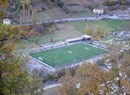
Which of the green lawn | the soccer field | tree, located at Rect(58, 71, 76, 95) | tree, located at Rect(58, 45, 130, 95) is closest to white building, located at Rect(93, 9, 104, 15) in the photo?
the green lawn

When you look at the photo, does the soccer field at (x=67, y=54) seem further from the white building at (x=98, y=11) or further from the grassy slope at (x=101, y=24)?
the white building at (x=98, y=11)

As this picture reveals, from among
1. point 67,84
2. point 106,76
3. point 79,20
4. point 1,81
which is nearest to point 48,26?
point 79,20

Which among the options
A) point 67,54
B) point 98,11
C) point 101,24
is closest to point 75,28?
Answer: point 101,24

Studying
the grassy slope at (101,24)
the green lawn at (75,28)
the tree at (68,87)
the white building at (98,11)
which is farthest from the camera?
the white building at (98,11)

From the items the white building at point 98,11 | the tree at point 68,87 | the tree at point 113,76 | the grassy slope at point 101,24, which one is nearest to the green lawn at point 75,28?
the grassy slope at point 101,24

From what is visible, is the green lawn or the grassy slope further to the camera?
the grassy slope

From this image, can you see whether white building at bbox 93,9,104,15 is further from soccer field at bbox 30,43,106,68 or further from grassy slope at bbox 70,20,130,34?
soccer field at bbox 30,43,106,68

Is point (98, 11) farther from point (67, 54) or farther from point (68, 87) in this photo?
point (68, 87)

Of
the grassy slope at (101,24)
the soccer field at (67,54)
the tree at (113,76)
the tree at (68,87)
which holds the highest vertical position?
the tree at (113,76)
